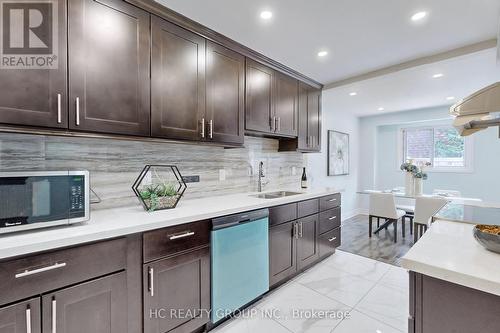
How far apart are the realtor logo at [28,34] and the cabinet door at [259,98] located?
5.20ft

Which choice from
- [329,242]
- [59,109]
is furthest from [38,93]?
[329,242]

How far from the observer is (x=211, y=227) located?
1.72 meters

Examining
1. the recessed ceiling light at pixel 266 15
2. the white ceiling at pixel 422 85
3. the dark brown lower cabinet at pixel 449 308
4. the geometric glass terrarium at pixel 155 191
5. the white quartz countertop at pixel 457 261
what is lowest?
the dark brown lower cabinet at pixel 449 308

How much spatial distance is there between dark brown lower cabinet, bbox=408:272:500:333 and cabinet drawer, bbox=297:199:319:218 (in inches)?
64.3

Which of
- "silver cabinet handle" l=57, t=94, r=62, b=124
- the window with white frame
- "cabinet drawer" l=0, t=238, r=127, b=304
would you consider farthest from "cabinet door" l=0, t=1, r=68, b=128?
the window with white frame

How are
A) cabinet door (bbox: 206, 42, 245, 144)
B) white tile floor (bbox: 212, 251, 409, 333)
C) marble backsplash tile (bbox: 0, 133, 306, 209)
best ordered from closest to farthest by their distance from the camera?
1. marble backsplash tile (bbox: 0, 133, 306, 209)
2. white tile floor (bbox: 212, 251, 409, 333)
3. cabinet door (bbox: 206, 42, 245, 144)

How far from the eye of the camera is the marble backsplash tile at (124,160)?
1.47 meters

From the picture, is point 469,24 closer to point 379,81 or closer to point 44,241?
point 379,81

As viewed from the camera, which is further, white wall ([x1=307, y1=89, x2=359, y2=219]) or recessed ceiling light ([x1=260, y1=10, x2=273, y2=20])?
white wall ([x1=307, y1=89, x2=359, y2=219])

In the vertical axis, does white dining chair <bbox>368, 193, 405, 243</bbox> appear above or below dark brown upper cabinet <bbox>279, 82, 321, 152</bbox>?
below

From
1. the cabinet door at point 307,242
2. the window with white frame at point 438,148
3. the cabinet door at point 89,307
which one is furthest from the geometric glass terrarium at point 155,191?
the window with white frame at point 438,148

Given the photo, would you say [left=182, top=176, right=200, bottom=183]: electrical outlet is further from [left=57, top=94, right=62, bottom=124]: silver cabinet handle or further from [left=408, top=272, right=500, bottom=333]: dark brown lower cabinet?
[left=408, top=272, right=500, bottom=333]: dark brown lower cabinet

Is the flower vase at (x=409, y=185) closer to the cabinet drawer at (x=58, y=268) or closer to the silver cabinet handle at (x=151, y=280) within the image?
the silver cabinet handle at (x=151, y=280)

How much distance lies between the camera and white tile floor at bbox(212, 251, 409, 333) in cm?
184
